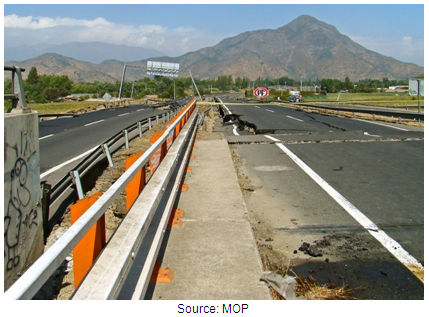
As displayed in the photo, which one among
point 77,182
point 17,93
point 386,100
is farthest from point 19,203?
point 386,100

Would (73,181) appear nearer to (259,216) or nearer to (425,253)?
(259,216)

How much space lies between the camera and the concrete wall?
413cm

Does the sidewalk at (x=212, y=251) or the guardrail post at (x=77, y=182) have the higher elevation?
the guardrail post at (x=77, y=182)

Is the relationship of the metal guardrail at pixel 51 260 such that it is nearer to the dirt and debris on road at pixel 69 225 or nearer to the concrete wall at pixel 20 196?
the concrete wall at pixel 20 196

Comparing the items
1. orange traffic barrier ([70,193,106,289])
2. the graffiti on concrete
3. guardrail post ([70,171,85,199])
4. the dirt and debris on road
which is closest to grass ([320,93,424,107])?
the dirt and debris on road

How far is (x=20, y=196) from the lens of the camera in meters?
4.43

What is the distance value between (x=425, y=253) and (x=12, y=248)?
14.8 feet

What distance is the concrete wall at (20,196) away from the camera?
4.13 metres

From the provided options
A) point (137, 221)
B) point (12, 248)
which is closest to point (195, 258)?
point (137, 221)

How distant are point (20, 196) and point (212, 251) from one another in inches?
83.0

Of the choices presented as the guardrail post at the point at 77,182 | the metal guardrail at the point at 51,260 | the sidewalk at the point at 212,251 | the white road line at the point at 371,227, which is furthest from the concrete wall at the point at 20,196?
the white road line at the point at 371,227

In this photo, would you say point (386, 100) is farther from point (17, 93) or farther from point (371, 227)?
point (17, 93)

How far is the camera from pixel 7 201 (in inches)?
162

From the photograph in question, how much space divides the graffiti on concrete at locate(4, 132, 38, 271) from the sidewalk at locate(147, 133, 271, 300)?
4.90 ft
